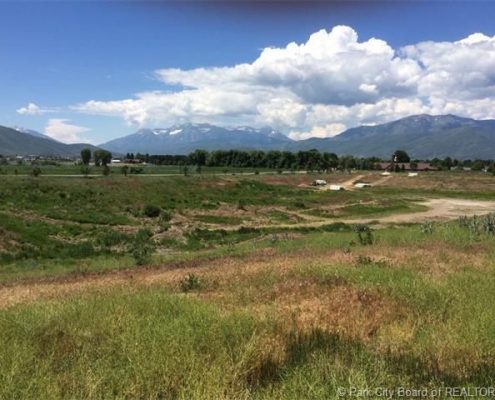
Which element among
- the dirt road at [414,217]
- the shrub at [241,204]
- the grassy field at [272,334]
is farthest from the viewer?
the shrub at [241,204]

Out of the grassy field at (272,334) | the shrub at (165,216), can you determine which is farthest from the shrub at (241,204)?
the grassy field at (272,334)

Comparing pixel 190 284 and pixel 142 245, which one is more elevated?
pixel 190 284

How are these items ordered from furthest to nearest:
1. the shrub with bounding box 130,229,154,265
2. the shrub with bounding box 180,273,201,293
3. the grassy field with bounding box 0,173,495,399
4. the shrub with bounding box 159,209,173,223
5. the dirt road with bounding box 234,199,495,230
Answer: the shrub with bounding box 159,209,173,223 < the dirt road with bounding box 234,199,495,230 < the shrub with bounding box 130,229,154,265 < the shrub with bounding box 180,273,201,293 < the grassy field with bounding box 0,173,495,399

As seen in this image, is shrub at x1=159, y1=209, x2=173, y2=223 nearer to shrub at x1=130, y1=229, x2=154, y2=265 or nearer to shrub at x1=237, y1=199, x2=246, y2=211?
shrub at x1=130, y1=229, x2=154, y2=265

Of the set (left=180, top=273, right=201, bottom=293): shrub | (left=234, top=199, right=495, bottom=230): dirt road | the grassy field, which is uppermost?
the grassy field

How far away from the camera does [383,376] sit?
498cm

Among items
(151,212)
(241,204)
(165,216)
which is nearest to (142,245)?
(165,216)

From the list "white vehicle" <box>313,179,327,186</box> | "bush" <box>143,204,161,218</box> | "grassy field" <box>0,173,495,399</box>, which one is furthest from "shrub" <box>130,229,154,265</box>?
"white vehicle" <box>313,179,327,186</box>

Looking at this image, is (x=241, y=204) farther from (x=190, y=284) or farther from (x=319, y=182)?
(x=190, y=284)

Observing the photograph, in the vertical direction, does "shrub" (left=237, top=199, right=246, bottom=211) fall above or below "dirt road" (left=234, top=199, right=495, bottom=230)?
above

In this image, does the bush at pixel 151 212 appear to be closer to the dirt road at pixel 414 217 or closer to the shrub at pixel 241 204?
the dirt road at pixel 414 217

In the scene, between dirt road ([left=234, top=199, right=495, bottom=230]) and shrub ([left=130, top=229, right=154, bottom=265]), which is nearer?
shrub ([left=130, top=229, right=154, bottom=265])

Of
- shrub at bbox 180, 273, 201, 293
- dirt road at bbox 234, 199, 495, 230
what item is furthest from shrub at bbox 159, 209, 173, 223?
shrub at bbox 180, 273, 201, 293

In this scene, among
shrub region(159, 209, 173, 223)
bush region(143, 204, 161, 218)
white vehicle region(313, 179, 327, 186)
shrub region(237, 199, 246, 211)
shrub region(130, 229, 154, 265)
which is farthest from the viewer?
white vehicle region(313, 179, 327, 186)
